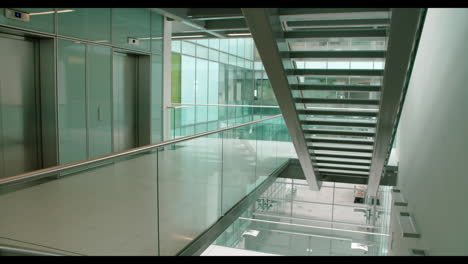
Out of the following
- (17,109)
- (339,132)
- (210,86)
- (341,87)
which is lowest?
(339,132)

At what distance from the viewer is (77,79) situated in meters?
7.01

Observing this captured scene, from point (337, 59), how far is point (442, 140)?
64.7 inches

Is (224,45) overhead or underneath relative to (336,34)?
overhead

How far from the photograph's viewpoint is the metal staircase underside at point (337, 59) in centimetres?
414

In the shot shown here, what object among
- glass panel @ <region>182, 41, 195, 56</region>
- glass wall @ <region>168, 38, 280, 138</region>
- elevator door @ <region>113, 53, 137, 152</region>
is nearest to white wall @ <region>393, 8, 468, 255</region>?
elevator door @ <region>113, 53, 137, 152</region>

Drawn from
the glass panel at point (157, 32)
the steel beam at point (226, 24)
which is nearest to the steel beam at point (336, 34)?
the steel beam at point (226, 24)

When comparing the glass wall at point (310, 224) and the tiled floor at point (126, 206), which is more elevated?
the tiled floor at point (126, 206)

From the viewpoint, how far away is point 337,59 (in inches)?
203

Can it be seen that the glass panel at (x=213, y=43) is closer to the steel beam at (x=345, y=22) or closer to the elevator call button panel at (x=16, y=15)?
the elevator call button panel at (x=16, y=15)

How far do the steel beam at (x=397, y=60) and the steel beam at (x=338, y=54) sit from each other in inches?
16.6

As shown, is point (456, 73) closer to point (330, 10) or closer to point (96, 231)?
point (330, 10)

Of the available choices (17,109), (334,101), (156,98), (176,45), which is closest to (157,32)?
(156,98)

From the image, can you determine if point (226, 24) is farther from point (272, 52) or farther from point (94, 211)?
point (94, 211)

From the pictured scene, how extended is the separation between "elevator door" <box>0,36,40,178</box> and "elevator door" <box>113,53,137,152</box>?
1.89m
